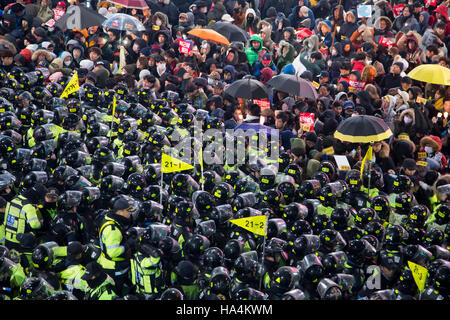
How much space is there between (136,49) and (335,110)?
637 cm

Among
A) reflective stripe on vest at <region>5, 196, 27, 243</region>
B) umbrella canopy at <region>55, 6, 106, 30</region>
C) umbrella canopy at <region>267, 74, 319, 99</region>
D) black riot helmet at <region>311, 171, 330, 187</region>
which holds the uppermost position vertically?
umbrella canopy at <region>55, 6, 106, 30</region>

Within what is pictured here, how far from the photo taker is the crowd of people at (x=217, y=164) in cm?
1009

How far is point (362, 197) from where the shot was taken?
500 inches

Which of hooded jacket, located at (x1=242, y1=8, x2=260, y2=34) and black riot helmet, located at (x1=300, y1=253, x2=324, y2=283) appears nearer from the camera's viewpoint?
black riot helmet, located at (x1=300, y1=253, x2=324, y2=283)

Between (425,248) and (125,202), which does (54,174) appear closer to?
(125,202)

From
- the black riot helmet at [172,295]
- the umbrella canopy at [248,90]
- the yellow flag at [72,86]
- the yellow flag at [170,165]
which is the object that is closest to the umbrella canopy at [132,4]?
the yellow flag at [72,86]

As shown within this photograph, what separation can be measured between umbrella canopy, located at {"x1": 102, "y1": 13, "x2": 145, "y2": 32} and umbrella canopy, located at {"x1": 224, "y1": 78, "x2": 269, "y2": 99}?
4.52 metres

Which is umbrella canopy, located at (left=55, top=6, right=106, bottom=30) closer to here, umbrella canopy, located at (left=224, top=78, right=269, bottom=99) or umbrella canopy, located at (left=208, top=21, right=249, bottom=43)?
umbrella canopy, located at (left=208, top=21, right=249, bottom=43)

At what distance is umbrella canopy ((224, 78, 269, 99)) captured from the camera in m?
15.8

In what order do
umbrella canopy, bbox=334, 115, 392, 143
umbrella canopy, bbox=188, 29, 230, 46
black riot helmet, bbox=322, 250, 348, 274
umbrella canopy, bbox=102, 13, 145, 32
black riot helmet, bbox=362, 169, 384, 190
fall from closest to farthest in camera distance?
1. black riot helmet, bbox=322, 250, 348, 274
2. black riot helmet, bbox=362, 169, 384, 190
3. umbrella canopy, bbox=334, 115, 392, 143
4. umbrella canopy, bbox=188, 29, 230, 46
5. umbrella canopy, bbox=102, 13, 145, 32

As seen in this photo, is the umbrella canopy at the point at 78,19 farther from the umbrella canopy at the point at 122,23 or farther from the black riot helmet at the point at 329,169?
the black riot helmet at the point at 329,169

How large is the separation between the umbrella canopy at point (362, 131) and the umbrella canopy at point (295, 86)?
6.50 ft

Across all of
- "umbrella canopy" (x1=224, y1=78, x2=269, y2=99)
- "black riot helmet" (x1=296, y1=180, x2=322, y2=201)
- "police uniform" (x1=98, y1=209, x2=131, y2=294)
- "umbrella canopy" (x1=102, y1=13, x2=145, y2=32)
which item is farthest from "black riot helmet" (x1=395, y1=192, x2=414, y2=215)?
"umbrella canopy" (x1=102, y1=13, x2=145, y2=32)

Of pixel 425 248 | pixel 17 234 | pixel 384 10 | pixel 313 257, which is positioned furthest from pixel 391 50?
pixel 17 234
